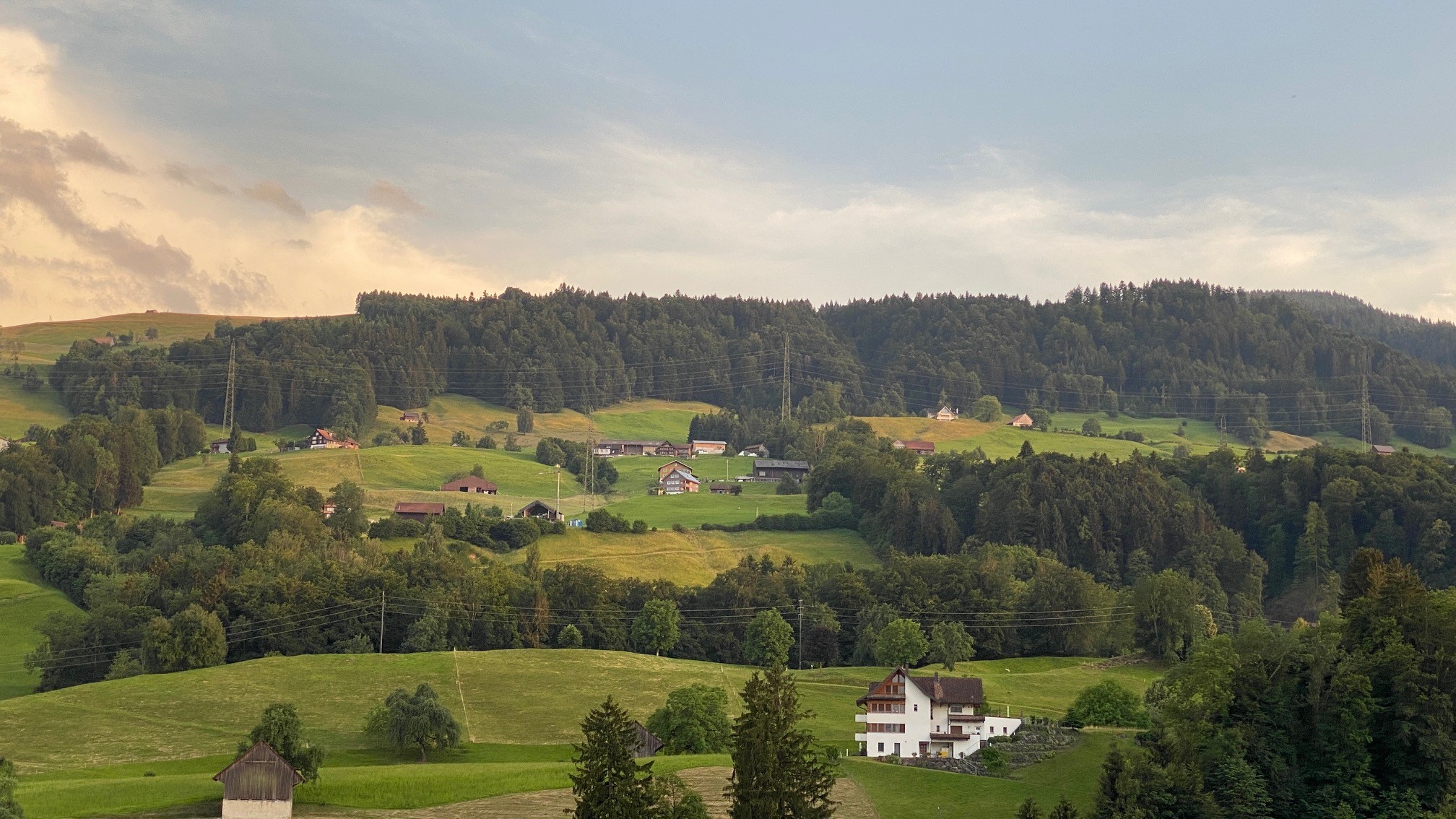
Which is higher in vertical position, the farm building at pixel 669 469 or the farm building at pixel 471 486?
the farm building at pixel 669 469

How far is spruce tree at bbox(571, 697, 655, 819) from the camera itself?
183ft

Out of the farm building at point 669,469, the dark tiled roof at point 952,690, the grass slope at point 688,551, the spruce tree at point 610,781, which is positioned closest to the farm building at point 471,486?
the farm building at point 669,469

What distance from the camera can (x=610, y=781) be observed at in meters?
56.3

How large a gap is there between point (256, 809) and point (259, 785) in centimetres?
114

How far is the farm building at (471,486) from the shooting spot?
170m

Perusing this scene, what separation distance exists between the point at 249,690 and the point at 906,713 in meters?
42.2

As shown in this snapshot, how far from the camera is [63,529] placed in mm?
146000

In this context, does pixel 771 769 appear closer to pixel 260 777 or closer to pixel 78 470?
pixel 260 777

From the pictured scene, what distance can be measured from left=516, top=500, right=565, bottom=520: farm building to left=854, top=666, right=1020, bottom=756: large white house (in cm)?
7717

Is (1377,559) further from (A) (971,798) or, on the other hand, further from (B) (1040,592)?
(B) (1040,592)

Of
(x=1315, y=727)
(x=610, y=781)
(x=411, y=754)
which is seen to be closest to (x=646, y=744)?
(x=411, y=754)

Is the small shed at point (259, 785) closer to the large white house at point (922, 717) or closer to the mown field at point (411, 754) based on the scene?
the mown field at point (411, 754)

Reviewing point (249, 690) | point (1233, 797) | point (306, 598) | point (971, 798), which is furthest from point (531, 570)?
point (1233, 797)

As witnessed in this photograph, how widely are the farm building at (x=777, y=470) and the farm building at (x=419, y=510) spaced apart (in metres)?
52.2
